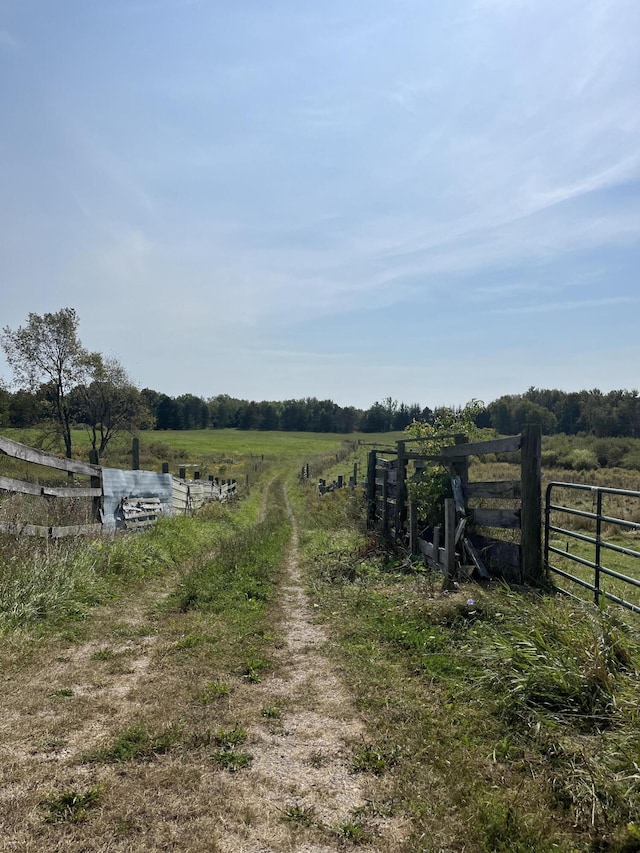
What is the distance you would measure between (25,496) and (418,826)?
793cm

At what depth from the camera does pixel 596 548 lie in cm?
566

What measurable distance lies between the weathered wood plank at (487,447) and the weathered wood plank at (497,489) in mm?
473

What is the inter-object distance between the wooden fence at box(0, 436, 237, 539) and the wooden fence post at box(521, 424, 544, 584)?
692 cm

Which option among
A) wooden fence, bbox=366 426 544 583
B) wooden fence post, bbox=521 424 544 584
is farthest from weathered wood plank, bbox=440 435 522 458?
wooden fence post, bbox=521 424 544 584

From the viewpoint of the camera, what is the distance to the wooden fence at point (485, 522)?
6984 mm

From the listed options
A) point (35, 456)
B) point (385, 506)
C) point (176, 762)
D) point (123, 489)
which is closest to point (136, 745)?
point (176, 762)

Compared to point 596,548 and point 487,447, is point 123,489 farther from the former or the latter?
point 596,548

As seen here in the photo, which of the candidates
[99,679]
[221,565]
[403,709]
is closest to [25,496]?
[221,565]

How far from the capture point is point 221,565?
31.9ft

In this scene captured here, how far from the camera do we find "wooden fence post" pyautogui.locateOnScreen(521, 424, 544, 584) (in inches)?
273

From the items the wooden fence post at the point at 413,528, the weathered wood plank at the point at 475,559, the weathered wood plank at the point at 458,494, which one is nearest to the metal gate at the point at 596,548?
the weathered wood plank at the point at 475,559

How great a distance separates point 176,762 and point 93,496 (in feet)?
26.9

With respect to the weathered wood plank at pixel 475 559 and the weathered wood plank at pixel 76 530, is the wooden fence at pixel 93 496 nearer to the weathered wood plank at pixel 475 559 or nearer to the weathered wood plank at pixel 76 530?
the weathered wood plank at pixel 76 530

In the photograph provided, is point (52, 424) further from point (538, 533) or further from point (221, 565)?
point (538, 533)
